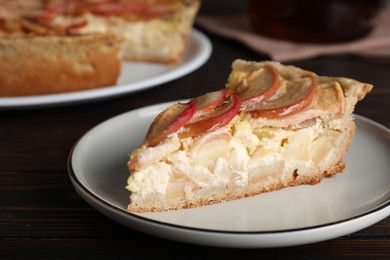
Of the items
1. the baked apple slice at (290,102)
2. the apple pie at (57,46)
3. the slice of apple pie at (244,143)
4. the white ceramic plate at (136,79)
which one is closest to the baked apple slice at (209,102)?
the slice of apple pie at (244,143)

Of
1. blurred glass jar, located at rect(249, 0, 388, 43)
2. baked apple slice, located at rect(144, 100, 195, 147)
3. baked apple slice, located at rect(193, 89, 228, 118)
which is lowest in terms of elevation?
blurred glass jar, located at rect(249, 0, 388, 43)

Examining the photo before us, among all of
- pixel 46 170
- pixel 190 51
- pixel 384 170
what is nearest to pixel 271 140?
pixel 384 170

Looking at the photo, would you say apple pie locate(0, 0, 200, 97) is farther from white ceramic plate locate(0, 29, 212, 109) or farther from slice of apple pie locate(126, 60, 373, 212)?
slice of apple pie locate(126, 60, 373, 212)

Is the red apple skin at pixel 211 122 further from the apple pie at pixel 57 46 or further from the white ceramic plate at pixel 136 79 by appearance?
the apple pie at pixel 57 46

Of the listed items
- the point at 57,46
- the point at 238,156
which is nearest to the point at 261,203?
the point at 238,156

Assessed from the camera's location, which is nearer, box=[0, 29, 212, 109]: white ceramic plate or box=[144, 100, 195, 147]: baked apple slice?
box=[144, 100, 195, 147]: baked apple slice

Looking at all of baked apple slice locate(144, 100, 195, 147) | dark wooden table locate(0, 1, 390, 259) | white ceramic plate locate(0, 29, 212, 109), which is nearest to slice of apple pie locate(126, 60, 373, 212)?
baked apple slice locate(144, 100, 195, 147)
